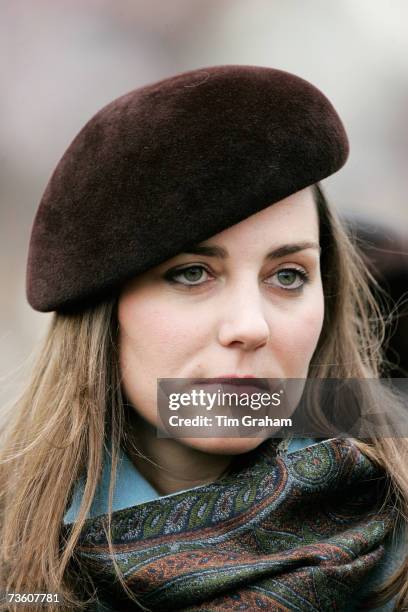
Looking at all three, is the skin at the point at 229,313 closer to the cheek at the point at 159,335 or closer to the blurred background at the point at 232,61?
the cheek at the point at 159,335

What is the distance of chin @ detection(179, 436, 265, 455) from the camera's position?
1.12 m

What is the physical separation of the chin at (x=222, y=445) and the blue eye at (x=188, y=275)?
24cm

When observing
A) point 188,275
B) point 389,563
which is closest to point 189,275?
point 188,275

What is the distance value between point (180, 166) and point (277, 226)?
18 cm

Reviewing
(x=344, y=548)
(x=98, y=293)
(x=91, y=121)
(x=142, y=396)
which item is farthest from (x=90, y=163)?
(x=344, y=548)

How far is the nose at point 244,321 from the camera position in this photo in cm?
104

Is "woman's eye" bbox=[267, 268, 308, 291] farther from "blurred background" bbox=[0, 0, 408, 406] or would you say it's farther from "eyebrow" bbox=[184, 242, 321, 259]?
"blurred background" bbox=[0, 0, 408, 406]

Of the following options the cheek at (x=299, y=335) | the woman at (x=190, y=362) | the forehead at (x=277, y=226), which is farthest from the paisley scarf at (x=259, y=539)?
the forehead at (x=277, y=226)

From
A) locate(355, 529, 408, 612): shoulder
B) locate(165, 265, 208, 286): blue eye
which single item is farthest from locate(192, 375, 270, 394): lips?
locate(355, 529, 408, 612): shoulder

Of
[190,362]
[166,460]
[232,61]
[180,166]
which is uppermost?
[232,61]

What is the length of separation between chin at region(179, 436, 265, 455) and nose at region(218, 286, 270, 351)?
0.54 feet

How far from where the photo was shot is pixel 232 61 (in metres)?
1.70

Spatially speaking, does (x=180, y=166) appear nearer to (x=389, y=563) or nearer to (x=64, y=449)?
(x=64, y=449)

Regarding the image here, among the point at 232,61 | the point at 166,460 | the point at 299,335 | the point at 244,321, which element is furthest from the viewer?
the point at 232,61
